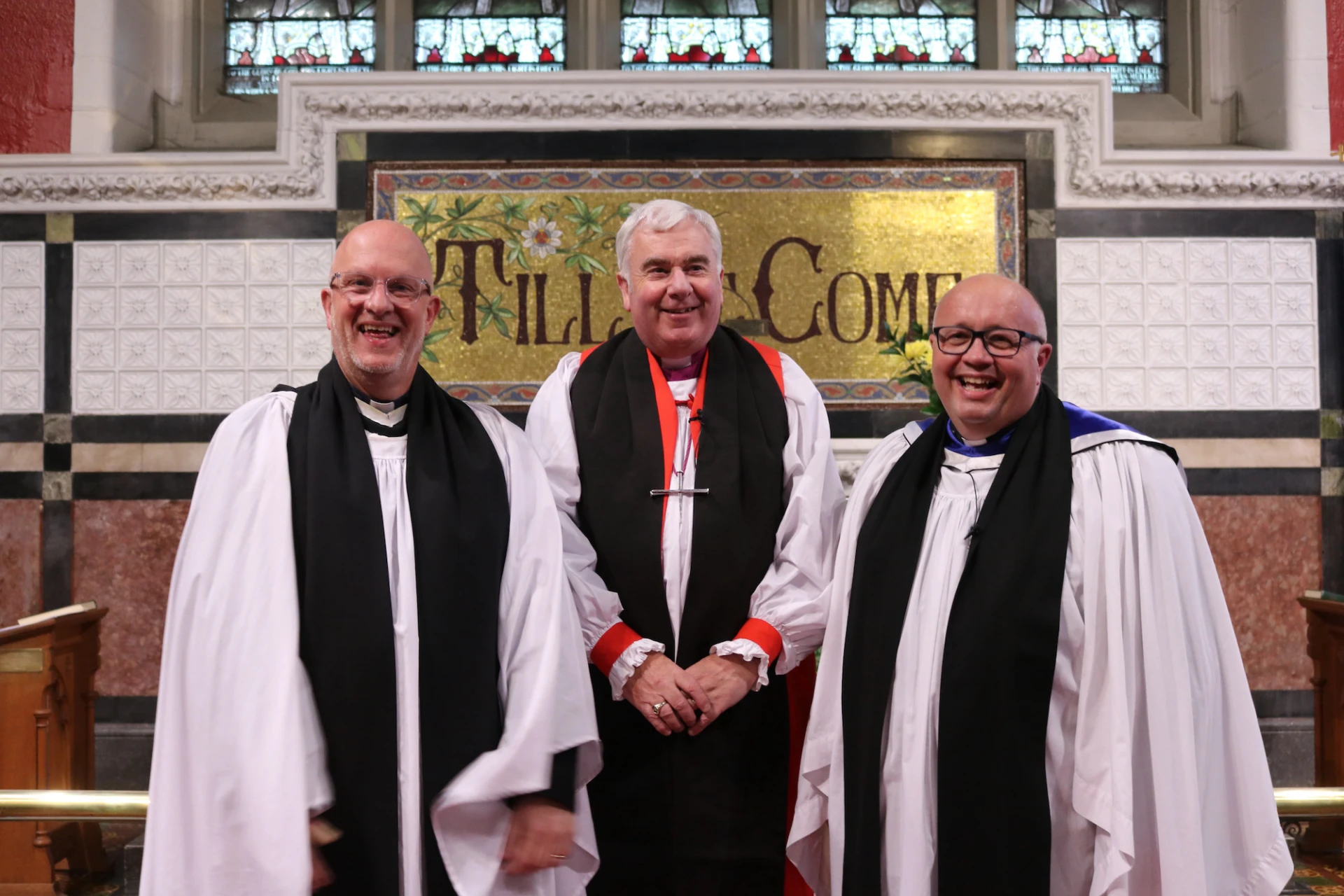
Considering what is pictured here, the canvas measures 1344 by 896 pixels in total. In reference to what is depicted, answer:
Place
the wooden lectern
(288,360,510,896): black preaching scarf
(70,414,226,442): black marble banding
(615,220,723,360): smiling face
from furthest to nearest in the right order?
1. (70,414,226,442): black marble banding
2. the wooden lectern
3. (615,220,723,360): smiling face
4. (288,360,510,896): black preaching scarf

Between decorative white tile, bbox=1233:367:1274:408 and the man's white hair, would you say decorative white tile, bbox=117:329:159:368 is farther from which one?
decorative white tile, bbox=1233:367:1274:408

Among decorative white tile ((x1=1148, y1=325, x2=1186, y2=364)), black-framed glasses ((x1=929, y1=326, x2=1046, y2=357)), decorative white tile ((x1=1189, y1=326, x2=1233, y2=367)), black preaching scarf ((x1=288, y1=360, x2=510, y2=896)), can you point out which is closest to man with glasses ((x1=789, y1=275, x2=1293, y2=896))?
black-framed glasses ((x1=929, y1=326, x2=1046, y2=357))

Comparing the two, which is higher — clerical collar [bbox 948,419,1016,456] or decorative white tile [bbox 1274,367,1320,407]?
decorative white tile [bbox 1274,367,1320,407]

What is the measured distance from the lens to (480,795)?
205cm

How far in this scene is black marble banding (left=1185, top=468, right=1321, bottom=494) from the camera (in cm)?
558

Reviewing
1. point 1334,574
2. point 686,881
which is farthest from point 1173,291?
point 686,881

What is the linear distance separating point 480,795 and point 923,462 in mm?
1152

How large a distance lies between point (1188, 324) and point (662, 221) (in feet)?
13.2

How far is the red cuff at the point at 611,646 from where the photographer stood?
2.53 metres

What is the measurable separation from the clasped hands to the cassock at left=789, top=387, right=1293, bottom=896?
24cm

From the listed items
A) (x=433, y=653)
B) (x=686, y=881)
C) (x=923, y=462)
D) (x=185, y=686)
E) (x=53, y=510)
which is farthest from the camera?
(x=53, y=510)

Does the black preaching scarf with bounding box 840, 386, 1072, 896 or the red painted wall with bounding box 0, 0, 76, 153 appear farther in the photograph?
the red painted wall with bounding box 0, 0, 76, 153

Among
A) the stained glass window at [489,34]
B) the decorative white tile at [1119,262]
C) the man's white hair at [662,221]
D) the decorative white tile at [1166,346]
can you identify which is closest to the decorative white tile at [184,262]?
the stained glass window at [489,34]

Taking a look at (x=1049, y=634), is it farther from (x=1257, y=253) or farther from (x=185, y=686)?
(x=1257, y=253)
